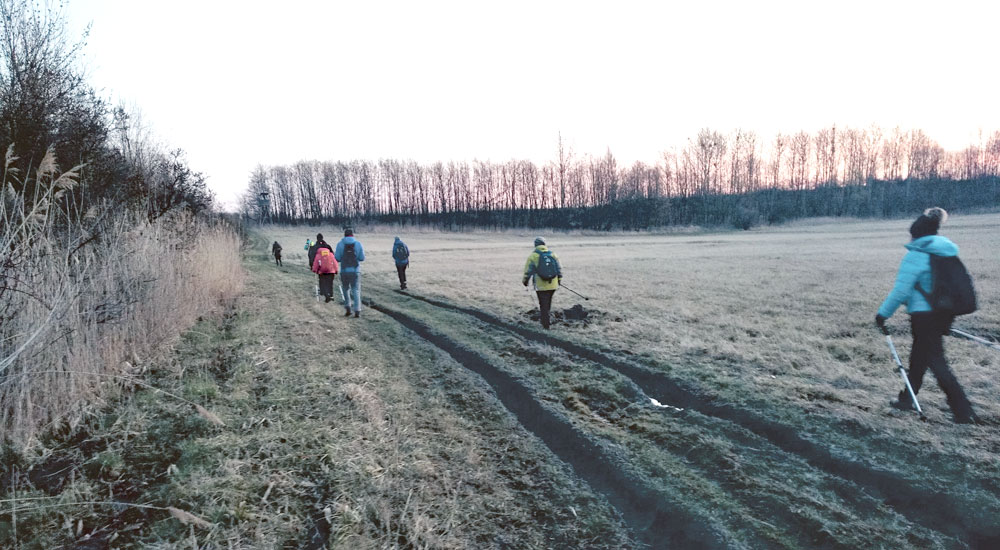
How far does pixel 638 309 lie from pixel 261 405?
923 centimetres

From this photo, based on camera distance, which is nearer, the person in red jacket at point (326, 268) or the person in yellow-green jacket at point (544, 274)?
the person in yellow-green jacket at point (544, 274)

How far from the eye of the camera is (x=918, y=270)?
506 cm

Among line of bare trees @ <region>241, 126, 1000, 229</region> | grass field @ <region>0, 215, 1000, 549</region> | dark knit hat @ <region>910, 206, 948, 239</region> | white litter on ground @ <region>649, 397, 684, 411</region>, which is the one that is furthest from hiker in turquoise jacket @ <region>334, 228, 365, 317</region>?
line of bare trees @ <region>241, 126, 1000, 229</region>

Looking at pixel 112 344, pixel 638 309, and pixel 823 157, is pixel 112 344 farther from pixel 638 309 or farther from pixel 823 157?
pixel 823 157

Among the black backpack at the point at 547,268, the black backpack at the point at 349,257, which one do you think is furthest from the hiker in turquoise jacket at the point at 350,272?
the black backpack at the point at 547,268

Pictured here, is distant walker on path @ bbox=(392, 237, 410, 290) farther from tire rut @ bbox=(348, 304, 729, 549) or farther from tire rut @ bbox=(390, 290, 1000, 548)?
tire rut @ bbox=(390, 290, 1000, 548)

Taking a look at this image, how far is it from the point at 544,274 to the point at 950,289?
616cm

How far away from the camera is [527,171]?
88.4 meters

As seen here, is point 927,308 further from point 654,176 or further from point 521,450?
point 654,176

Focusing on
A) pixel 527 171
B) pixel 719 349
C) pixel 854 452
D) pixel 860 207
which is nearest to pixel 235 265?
pixel 719 349

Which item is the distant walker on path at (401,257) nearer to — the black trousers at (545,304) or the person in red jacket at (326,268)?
the person in red jacket at (326,268)

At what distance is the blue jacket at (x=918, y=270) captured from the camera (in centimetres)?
496

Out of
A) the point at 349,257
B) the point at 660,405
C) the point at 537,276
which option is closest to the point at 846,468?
the point at 660,405

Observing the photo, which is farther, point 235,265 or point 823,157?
point 823,157
